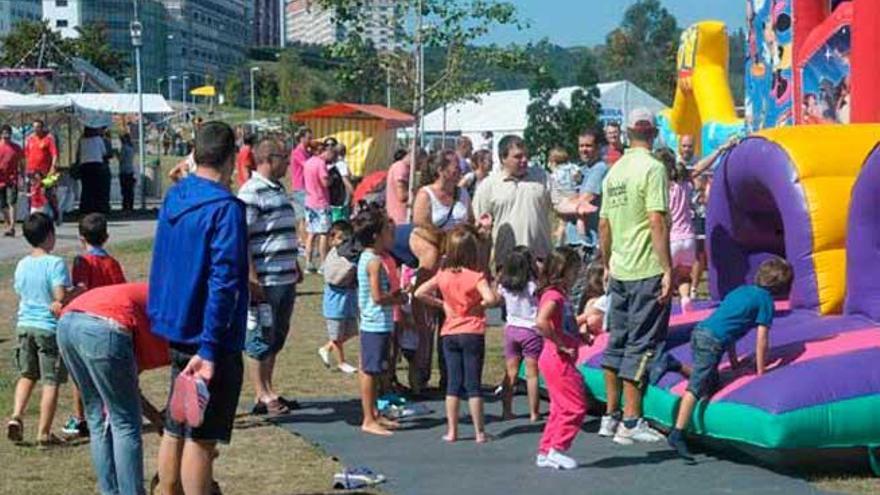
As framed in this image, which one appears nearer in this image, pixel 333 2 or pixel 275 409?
pixel 275 409

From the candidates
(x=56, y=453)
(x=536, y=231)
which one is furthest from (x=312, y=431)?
(x=536, y=231)

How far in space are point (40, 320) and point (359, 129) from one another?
59.5 ft

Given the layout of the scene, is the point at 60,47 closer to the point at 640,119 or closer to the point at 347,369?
the point at 347,369

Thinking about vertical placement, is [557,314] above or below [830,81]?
below

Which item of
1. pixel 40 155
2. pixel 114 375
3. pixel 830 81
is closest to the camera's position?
pixel 114 375

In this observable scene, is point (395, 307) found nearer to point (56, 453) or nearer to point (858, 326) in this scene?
point (56, 453)

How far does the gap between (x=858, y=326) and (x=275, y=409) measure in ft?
11.1

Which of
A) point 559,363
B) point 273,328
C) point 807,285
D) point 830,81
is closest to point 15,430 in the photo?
point 273,328

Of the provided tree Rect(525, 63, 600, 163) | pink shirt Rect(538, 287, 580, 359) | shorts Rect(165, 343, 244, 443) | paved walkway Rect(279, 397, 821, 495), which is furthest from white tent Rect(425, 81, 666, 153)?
shorts Rect(165, 343, 244, 443)

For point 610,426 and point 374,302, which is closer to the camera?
point 610,426

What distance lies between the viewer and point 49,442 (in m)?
7.79

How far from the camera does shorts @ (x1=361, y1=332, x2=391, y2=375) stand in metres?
7.92

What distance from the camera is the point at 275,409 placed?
28.1 ft

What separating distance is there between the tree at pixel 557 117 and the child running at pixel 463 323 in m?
27.8
